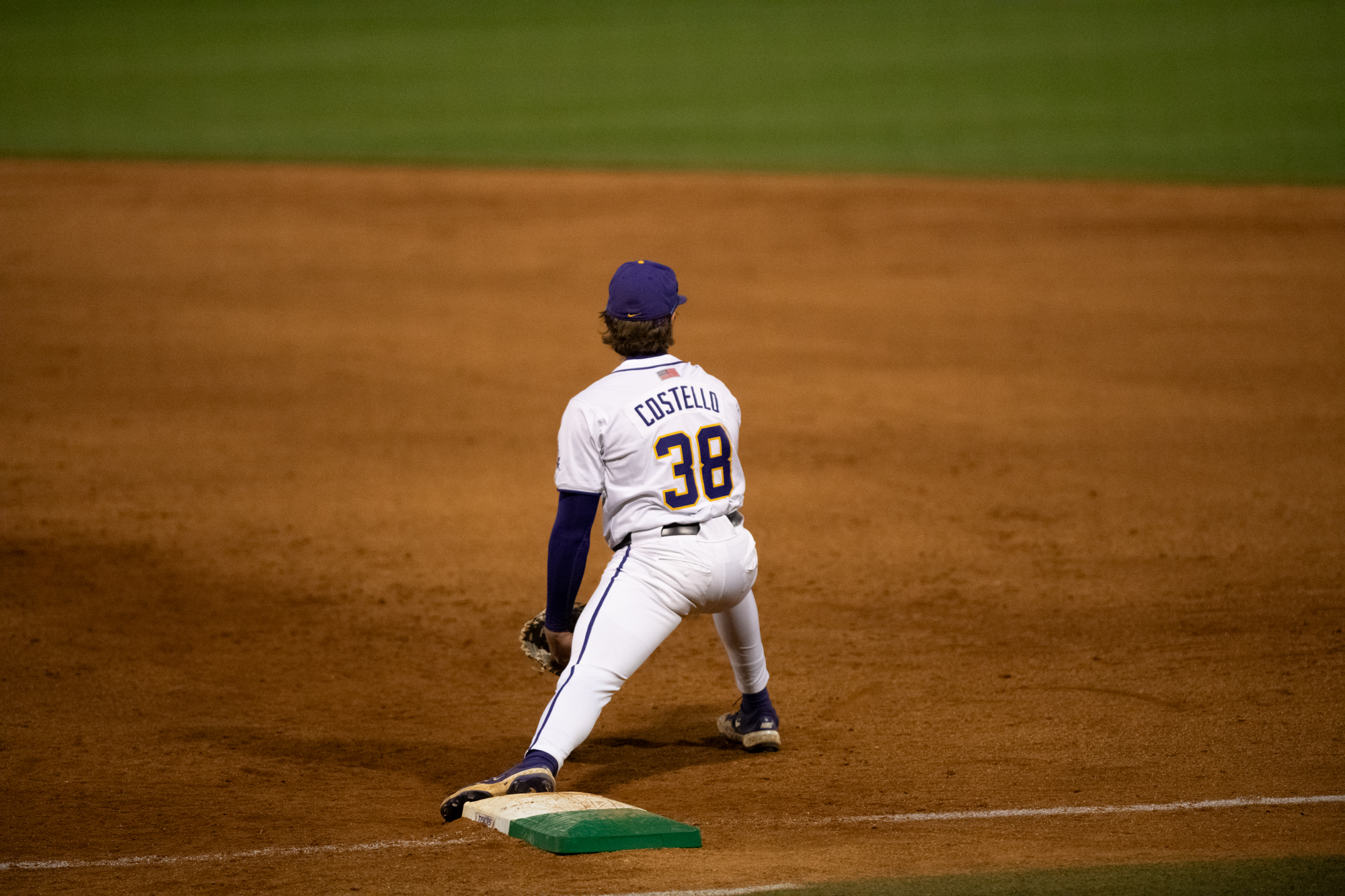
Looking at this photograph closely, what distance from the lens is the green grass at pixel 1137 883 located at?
3715 mm

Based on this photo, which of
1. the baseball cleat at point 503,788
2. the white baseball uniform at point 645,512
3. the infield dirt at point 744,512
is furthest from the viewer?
the infield dirt at point 744,512

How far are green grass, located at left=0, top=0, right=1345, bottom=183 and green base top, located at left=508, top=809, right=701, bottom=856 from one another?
49.5ft

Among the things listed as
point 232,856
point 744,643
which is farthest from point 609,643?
point 232,856

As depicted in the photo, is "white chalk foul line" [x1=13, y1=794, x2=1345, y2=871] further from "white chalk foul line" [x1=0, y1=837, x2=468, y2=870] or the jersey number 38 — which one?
the jersey number 38

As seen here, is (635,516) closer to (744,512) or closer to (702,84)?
(744,512)

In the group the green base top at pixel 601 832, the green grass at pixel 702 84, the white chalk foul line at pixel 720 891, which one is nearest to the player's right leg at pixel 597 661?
the green base top at pixel 601 832

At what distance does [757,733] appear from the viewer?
519 cm

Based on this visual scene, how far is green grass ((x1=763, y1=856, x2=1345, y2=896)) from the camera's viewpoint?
12.2 ft

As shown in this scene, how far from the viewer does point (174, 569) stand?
23.9ft

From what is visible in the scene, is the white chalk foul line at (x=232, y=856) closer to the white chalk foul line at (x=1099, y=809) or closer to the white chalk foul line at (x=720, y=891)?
the white chalk foul line at (x=720, y=891)

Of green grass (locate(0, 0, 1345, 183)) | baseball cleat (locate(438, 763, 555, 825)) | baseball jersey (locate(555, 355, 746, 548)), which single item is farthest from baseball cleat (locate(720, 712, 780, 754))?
green grass (locate(0, 0, 1345, 183))

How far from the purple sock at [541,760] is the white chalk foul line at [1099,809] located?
2.76 ft

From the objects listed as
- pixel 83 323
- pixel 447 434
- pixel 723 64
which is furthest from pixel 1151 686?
pixel 723 64

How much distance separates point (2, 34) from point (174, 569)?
24.4m
